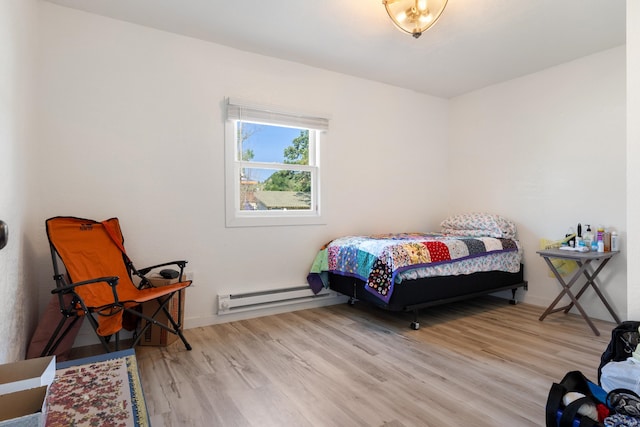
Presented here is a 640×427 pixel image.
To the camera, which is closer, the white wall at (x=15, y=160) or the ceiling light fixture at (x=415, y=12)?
the white wall at (x=15, y=160)

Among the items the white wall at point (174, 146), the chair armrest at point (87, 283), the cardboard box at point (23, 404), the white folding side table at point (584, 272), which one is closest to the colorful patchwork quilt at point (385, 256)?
the white wall at point (174, 146)

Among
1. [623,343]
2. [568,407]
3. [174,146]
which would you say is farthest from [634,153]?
[174,146]

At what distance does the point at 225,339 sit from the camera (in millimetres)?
2842

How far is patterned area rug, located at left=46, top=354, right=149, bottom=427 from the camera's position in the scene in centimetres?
85

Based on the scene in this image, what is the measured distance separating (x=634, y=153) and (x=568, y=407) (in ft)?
4.30

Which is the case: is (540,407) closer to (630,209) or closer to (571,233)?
(630,209)

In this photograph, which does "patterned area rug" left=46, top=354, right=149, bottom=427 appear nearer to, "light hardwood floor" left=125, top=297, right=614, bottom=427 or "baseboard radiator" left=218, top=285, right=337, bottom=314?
"light hardwood floor" left=125, top=297, right=614, bottom=427

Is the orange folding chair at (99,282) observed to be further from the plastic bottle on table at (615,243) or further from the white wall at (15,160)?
the plastic bottle on table at (615,243)

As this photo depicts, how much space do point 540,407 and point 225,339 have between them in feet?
7.26

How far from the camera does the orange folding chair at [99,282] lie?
216 centimetres

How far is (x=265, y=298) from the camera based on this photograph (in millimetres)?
3400

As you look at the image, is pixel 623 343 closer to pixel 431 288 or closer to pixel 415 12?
pixel 431 288

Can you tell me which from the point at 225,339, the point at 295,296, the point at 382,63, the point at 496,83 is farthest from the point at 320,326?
the point at 496,83

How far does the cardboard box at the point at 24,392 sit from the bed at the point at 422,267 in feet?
8.03
